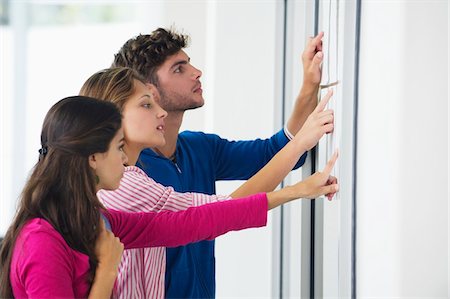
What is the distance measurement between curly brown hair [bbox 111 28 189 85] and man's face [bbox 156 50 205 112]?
0.05ft

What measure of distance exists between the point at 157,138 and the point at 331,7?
46cm

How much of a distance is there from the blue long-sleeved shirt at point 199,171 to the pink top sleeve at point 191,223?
263mm

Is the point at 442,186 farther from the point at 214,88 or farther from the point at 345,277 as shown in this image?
the point at 214,88

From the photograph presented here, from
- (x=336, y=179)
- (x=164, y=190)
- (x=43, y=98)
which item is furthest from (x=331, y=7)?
(x=43, y=98)

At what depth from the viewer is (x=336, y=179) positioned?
4.79ft

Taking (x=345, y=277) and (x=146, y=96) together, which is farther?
(x=146, y=96)

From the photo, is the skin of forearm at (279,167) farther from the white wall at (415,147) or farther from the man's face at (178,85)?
the white wall at (415,147)

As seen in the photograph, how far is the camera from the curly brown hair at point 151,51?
1.88m

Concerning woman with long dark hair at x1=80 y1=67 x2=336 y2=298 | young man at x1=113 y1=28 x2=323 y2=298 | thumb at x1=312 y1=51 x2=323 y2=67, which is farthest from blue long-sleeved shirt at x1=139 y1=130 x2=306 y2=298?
thumb at x1=312 y1=51 x2=323 y2=67

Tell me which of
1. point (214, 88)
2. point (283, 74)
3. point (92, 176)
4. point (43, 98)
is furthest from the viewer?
point (43, 98)

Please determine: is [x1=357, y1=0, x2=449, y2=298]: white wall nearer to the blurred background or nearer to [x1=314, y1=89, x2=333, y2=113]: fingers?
the blurred background

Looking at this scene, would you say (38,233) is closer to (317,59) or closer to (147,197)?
(147,197)

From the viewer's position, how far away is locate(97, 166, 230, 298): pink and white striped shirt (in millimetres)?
1560

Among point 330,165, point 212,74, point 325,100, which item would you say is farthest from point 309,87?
point 212,74
